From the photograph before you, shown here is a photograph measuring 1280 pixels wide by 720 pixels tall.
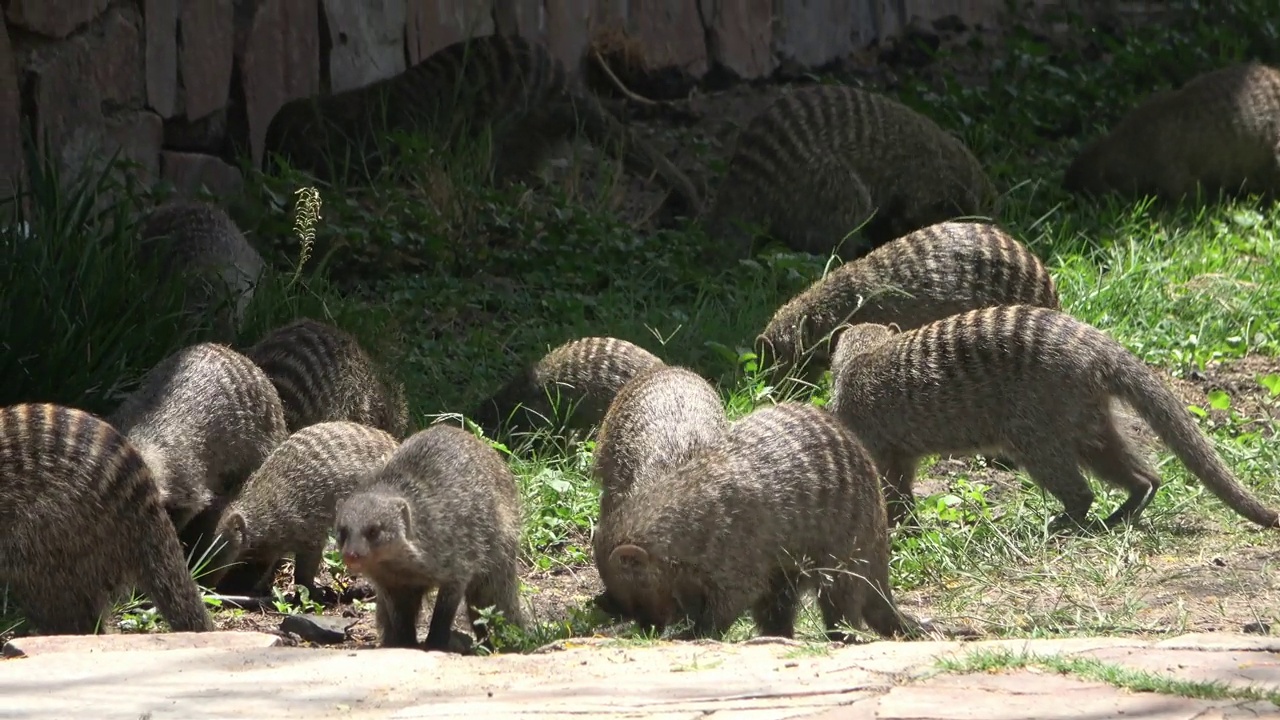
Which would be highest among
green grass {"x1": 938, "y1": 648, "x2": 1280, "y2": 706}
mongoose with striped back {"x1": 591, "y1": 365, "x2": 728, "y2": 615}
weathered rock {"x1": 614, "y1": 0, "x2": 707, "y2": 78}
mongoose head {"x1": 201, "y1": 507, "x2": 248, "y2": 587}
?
weathered rock {"x1": 614, "y1": 0, "x2": 707, "y2": 78}

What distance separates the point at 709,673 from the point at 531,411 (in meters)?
2.50

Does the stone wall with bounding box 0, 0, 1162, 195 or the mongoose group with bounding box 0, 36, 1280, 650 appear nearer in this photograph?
the mongoose group with bounding box 0, 36, 1280, 650

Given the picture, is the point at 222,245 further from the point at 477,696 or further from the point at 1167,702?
the point at 1167,702

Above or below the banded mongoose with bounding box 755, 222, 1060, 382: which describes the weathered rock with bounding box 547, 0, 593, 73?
above

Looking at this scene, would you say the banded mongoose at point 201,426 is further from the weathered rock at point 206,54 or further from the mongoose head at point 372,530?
the weathered rock at point 206,54

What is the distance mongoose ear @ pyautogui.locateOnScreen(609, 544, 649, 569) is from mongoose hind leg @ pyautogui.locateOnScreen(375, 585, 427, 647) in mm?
446

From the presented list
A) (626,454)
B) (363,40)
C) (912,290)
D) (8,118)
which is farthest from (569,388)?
(363,40)

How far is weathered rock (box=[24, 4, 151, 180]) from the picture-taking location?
6480 millimetres

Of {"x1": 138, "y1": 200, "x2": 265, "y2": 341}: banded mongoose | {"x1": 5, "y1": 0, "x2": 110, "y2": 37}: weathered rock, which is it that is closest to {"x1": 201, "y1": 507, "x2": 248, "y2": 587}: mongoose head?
{"x1": 138, "y1": 200, "x2": 265, "y2": 341}: banded mongoose

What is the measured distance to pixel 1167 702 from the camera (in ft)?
8.75

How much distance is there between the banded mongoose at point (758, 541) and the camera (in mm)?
3805

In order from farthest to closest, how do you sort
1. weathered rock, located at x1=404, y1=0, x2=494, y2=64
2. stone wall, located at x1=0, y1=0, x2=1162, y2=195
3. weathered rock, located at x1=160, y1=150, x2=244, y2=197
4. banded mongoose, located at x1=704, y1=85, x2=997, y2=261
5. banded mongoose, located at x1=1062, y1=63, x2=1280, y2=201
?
weathered rock, located at x1=404, y1=0, x2=494, y2=64
banded mongoose, located at x1=1062, y1=63, x2=1280, y2=201
banded mongoose, located at x1=704, y1=85, x2=997, y2=261
weathered rock, located at x1=160, y1=150, x2=244, y2=197
stone wall, located at x1=0, y1=0, x2=1162, y2=195

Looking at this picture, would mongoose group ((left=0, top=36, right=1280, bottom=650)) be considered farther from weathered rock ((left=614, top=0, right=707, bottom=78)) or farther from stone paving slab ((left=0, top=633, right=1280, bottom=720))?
weathered rock ((left=614, top=0, right=707, bottom=78))

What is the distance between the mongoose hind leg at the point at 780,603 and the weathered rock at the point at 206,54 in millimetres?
4194
